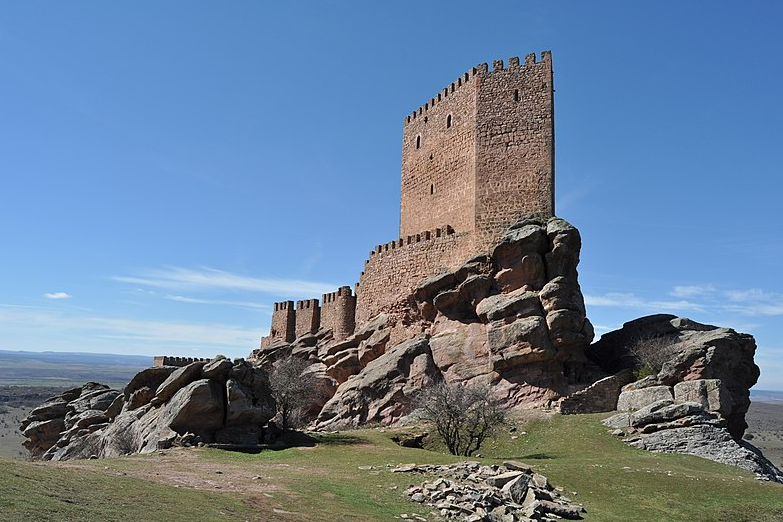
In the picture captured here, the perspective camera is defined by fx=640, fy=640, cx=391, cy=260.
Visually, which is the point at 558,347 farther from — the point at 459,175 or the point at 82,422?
the point at 82,422

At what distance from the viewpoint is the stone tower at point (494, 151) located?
3794 cm

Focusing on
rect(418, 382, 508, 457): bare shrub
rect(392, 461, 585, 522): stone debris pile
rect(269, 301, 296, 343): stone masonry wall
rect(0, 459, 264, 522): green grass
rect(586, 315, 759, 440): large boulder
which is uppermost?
rect(269, 301, 296, 343): stone masonry wall

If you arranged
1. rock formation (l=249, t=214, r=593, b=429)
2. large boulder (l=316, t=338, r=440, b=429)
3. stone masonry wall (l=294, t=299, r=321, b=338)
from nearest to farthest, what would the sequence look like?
rock formation (l=249, t=214, r=593, b=429), large boulder (l=316, t=338, r=440, b=429), stone masonry wall (l=294, t=299, r=321, b=338)

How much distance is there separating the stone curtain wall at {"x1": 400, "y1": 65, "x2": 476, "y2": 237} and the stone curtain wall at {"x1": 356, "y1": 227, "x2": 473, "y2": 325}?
1.34 metres

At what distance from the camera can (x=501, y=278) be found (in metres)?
36.2

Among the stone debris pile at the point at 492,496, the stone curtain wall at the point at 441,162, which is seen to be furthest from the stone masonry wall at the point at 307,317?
the stone debris pile at the point at 492,496

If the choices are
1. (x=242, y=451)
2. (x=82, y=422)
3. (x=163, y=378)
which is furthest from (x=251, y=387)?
(x=82, y=422)

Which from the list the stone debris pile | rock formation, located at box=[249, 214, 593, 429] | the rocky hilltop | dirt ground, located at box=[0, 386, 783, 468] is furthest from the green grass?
rock formation, located at box=[249, 214, 593, 429]

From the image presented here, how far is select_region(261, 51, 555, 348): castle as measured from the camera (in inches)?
1501

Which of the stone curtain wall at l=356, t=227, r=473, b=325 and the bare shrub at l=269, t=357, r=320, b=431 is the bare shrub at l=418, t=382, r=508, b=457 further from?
the stone curtain wall at l=356, t=227, r=473, b=325

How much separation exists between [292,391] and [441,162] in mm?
18921

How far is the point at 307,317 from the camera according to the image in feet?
176

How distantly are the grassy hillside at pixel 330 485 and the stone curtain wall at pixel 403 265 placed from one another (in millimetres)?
15066

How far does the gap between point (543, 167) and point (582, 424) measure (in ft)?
51.5
